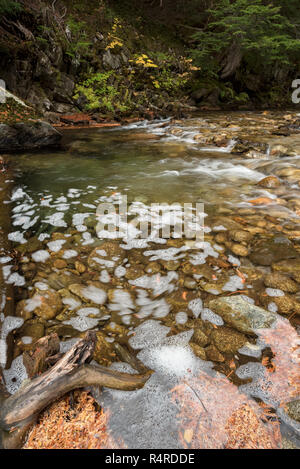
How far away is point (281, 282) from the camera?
7.64 feet

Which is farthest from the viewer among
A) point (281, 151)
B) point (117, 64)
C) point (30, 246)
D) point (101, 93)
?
point (117, 64)

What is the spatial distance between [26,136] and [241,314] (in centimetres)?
751

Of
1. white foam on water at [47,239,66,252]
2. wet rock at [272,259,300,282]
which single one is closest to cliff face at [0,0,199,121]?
white foam on water at [47,239,66,252]

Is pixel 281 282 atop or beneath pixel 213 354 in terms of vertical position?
atop

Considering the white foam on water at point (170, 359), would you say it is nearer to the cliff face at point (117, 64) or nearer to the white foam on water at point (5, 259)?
the white foam on water at point (5, 259)

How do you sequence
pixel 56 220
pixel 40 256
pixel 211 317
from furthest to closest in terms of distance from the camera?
pixel 56 220 → pixel 40 256 → pixel 211 317

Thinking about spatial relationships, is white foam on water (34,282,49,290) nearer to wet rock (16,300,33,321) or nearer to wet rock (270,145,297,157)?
wet rock (16,300,33,321)

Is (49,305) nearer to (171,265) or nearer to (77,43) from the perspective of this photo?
(171,265)

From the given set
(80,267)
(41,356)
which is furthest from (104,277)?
(41,356)

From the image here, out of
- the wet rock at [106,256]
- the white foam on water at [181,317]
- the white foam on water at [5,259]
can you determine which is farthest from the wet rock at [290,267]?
the white foam on water at [5,259]

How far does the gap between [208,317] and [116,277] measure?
997mm

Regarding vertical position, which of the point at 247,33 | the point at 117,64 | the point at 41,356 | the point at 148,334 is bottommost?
the point at 148,334

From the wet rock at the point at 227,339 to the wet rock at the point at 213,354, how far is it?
1.4 inches

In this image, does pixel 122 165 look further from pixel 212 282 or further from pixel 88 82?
pixel 88 82
